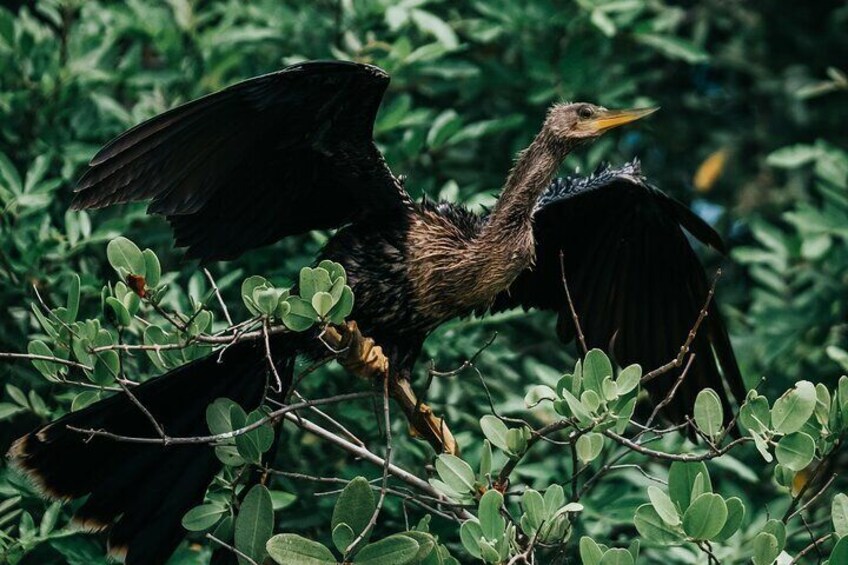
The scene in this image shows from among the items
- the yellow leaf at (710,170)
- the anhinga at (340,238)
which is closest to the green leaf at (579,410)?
the anhinga at (340,238)

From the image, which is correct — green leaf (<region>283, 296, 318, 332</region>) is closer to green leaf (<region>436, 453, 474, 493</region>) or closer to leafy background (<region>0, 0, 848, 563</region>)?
green leaf (<region>436, 453, 474, 493</region>)

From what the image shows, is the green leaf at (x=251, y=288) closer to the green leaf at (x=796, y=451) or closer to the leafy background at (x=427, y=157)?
the leafy background at (x=427, y=157)

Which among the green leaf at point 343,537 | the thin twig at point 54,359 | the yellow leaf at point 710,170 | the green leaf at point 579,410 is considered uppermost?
the thin twig at point 54,359

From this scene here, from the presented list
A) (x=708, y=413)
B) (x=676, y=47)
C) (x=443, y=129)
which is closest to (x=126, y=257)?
(x=708, y=413)

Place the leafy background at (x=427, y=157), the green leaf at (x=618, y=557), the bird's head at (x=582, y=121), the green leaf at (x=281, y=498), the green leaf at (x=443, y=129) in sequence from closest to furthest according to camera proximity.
Answer: the green leaf at (x=618, y=557) → the green leaf at (x=281, y=498) → the bird's head at (x=582, y=121) → the leafy background at (x=427, y=157) → the green leaf at (x=443, y=129)

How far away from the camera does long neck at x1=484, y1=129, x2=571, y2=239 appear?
4043mm

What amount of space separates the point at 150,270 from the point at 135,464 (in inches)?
27.3

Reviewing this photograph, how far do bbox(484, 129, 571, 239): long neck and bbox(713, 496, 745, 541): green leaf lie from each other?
1.36 meters

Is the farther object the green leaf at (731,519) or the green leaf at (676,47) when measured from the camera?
the green leaf at (676,47)

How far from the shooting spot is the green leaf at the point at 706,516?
111 inches

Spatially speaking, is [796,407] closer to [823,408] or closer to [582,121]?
[823,408]

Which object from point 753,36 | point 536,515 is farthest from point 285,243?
point 753,36

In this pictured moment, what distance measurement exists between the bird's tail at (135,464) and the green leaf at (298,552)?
0.92 metres

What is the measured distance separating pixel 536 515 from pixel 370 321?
1157 millimetres
